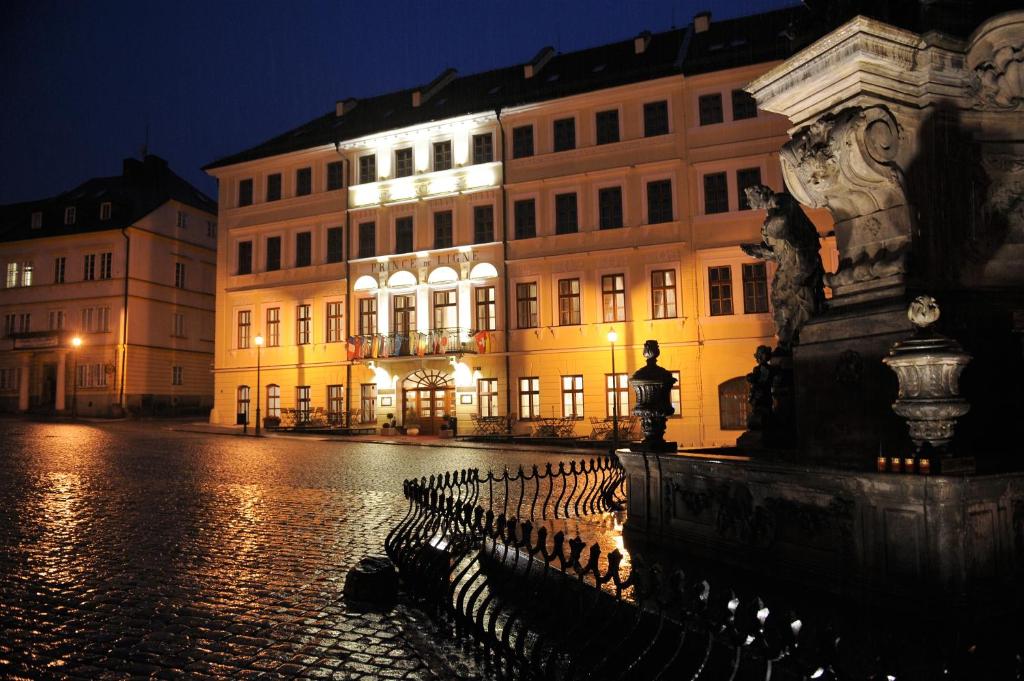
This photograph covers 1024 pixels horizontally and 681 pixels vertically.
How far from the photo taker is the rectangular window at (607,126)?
30797 mm

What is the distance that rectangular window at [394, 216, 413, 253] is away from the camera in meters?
34.4

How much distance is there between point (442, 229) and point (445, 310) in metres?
3.55

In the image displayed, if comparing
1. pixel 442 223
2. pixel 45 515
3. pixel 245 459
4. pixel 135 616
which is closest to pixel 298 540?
pixel 135 616

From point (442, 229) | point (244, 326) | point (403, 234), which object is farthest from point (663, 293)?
point (244, 326)

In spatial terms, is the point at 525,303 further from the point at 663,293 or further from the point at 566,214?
the point at 663,293

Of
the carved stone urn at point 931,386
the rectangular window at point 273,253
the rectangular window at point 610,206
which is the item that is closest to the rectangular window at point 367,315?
the rectangular window at point 273,253

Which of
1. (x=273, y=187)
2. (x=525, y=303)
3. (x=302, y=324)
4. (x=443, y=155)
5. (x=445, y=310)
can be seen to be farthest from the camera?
(x=273, y=187)

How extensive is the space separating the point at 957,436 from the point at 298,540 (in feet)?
20.9

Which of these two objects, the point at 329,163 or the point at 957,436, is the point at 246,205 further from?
the point at 957,436

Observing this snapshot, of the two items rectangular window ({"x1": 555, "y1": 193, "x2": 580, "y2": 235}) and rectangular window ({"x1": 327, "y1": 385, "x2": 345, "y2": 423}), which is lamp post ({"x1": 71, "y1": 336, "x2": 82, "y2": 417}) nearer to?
rectangular window ({"x1": 327, "y1": 385, "x2": 345, "y2": 423})

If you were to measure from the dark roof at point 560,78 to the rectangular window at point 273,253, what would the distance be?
4.09m

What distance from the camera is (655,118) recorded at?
1184 inches

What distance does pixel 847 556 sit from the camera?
15.1 feet

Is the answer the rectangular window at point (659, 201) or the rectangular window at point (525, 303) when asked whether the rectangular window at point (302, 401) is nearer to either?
the rectangular window at point (525, 303)
